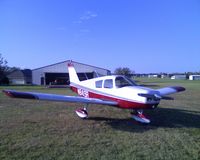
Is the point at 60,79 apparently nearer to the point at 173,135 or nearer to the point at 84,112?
the point at 84,112

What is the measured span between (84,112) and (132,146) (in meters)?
4.47

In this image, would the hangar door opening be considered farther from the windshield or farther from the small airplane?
the windshield

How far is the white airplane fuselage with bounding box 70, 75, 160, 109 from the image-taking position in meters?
9.10

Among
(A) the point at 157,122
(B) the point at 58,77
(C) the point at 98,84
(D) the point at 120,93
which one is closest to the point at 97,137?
(D) the point at 120,93

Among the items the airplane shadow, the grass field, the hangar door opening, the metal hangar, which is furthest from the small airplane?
the hangar door opening

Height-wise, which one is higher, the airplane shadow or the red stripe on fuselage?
the red stripe on fuselage

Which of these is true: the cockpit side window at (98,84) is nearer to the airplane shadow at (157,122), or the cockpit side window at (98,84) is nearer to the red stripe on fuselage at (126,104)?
the red stripe on fuselage at (126,104)

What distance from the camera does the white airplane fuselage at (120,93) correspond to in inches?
358

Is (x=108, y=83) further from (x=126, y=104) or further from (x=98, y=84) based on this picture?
(x=126, y=104)

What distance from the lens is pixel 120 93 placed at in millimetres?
9953

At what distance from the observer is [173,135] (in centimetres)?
777

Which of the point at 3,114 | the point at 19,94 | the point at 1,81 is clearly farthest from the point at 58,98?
the point at 1,81

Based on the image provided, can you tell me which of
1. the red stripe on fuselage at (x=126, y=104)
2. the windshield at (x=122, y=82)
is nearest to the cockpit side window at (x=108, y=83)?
the windshield at (x=122, y=82)

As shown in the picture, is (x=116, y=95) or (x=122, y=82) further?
(x=122, y=82)
